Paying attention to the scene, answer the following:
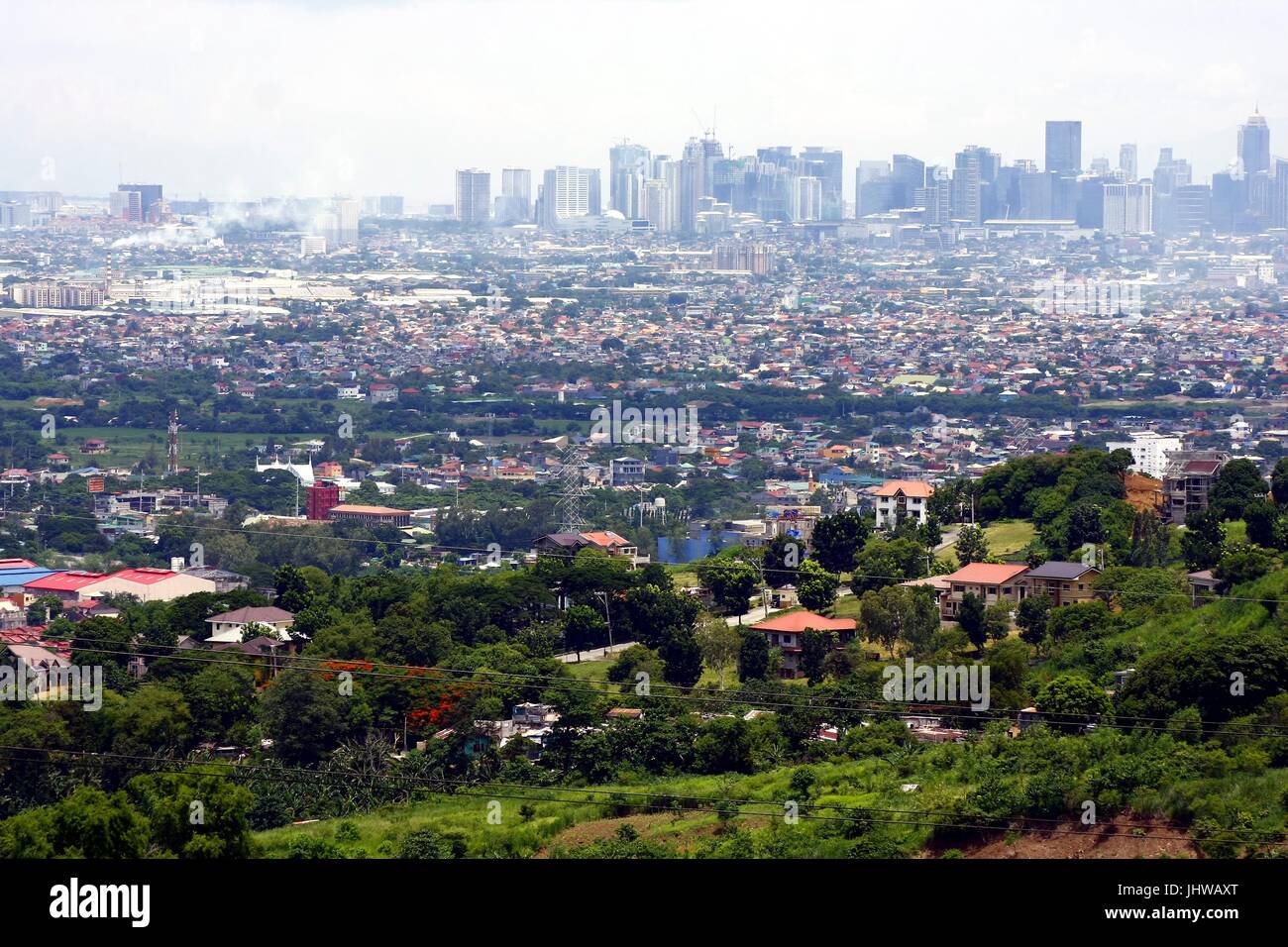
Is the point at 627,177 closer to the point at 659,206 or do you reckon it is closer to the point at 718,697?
the point at 659,206

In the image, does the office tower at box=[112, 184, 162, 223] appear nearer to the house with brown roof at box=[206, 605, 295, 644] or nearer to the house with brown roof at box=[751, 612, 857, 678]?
the house with brown roof at box=[206, 605, 295, 644]

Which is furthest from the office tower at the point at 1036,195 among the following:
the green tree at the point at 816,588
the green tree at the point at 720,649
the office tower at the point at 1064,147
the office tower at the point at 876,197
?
the green tree at the point at 720,649

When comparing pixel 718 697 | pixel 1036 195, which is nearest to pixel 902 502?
pixel 718 697

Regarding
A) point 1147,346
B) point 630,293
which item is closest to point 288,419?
point 1147,346

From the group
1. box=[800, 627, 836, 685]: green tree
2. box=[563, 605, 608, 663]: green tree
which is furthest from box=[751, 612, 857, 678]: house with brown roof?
box=[563, 605, 608, 663]: green tree

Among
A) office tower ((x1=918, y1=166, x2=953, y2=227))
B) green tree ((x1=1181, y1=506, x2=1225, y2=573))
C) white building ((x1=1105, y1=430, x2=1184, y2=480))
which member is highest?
office tower ((x1=918, y1=166, x2=953, y2=227))

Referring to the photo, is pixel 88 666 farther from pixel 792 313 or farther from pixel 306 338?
pixel 792 313

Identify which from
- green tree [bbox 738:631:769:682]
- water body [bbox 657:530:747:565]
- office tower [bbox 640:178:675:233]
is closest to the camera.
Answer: green tree [bbox 738:631:769:682]

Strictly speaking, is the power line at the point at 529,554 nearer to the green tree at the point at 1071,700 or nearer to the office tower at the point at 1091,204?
the green tree at the point at 1071,700
